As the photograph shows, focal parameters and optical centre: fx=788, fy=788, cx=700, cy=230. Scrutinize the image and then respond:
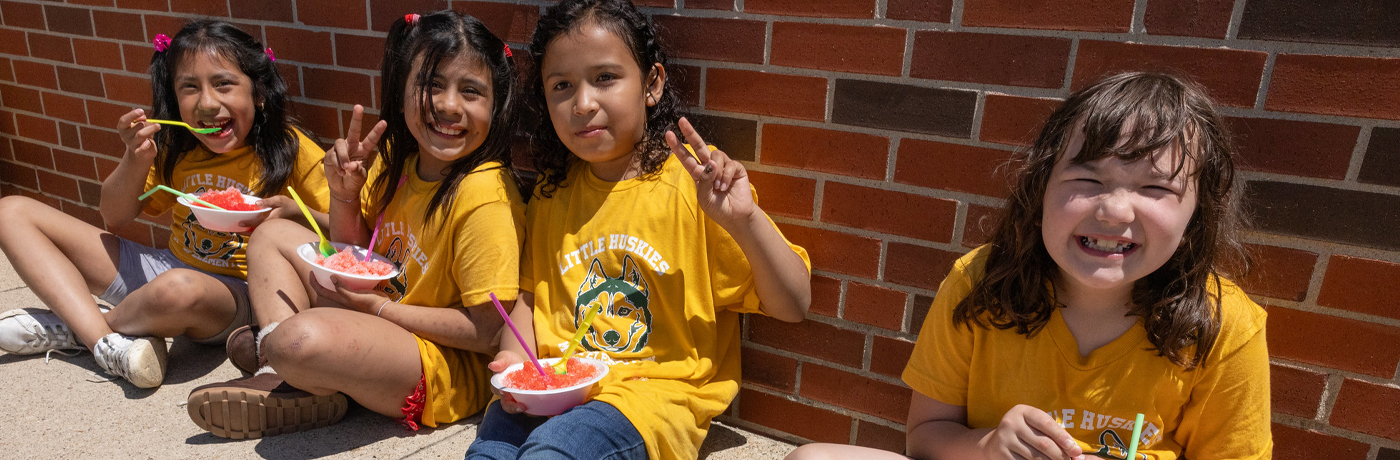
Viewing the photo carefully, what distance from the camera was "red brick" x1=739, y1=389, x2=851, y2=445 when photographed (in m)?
2.09

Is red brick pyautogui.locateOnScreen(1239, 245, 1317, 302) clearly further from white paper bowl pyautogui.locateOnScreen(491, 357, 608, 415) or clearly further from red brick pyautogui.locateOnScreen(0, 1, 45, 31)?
red brick pyautogui.locateOnScreen(0, 1, 45, 31)

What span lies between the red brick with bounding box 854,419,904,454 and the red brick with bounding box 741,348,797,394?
0.68ft

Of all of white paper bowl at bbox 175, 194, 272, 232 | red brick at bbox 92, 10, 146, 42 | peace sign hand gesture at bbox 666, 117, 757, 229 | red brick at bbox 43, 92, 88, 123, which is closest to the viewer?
peace sign hand gesture at bbox 666, 117, 757, 229

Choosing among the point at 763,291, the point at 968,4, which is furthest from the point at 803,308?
the point at 968,4

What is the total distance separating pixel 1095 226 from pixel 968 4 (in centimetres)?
59

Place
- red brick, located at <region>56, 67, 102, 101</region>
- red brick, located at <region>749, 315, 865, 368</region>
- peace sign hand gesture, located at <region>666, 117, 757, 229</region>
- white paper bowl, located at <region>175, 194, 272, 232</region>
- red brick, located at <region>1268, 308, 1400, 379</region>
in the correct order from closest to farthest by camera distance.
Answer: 1. red brick, located at <region>1268, 308, 1400, 379</region>
2. peace sign hand gesture, located at <region>666, 117, 757, 229</region>
3. red brick, located at <region>749, 315, 865, 368</region>
4. white paper bowl, located at <region>175, 194, 272, 232</region>
5. red brick, located at <region>56, 67, 102, 101</region>

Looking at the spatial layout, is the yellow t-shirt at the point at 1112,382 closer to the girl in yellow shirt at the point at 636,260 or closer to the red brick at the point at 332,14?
the girl in yellow shirt at the point at 636,260

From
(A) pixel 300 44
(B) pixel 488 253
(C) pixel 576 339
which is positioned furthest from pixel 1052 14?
(A) pixel 300 44

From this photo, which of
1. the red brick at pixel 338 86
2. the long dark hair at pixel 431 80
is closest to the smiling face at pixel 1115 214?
the long dark hair at pixel 431 80

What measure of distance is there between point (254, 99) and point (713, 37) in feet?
5.37


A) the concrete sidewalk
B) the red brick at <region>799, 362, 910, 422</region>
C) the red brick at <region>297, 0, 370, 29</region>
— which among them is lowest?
the concrete sidewalk

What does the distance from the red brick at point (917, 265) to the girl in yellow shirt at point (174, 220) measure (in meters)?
1.84

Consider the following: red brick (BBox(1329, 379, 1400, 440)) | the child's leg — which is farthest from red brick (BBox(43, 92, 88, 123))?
red brick (BBox(1329, 379, 1400, 440))

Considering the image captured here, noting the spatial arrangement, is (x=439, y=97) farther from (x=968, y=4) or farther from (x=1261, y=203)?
(x=1261, y=203)
